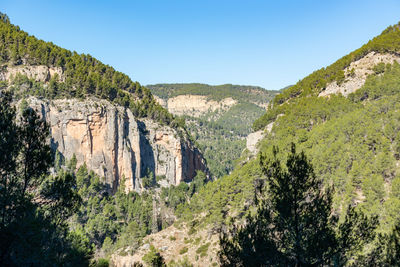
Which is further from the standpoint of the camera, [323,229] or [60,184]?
[60,184]

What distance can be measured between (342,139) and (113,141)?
58.4 meters

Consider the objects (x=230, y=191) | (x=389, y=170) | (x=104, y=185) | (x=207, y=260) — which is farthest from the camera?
(x=104, y=185)

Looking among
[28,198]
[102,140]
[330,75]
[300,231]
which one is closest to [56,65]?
[102,140]

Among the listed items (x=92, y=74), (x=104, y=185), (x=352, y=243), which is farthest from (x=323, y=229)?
(x=92, y=74)

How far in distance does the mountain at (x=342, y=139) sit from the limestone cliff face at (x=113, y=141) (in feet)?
80.2

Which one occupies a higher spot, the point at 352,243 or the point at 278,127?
the point at 278,127

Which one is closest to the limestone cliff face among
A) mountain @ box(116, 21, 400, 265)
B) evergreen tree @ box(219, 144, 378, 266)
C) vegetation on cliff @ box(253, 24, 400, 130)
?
mountain @ box(116, 21, 400, 265)

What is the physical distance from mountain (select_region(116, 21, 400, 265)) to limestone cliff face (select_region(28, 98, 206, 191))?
24439 mm

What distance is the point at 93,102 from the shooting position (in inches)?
2889

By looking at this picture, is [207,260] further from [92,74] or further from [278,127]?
[92,74]

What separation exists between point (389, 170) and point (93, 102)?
68.4 meters

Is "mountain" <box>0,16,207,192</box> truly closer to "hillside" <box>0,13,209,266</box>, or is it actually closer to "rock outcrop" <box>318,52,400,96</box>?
"hillside" <box>0,13,209,266</box>

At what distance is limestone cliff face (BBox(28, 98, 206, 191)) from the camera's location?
6975cm

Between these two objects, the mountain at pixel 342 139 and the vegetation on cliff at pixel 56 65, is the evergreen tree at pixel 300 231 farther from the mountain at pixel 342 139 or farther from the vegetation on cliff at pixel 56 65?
the vegetation on cliff at pixel 56 65
